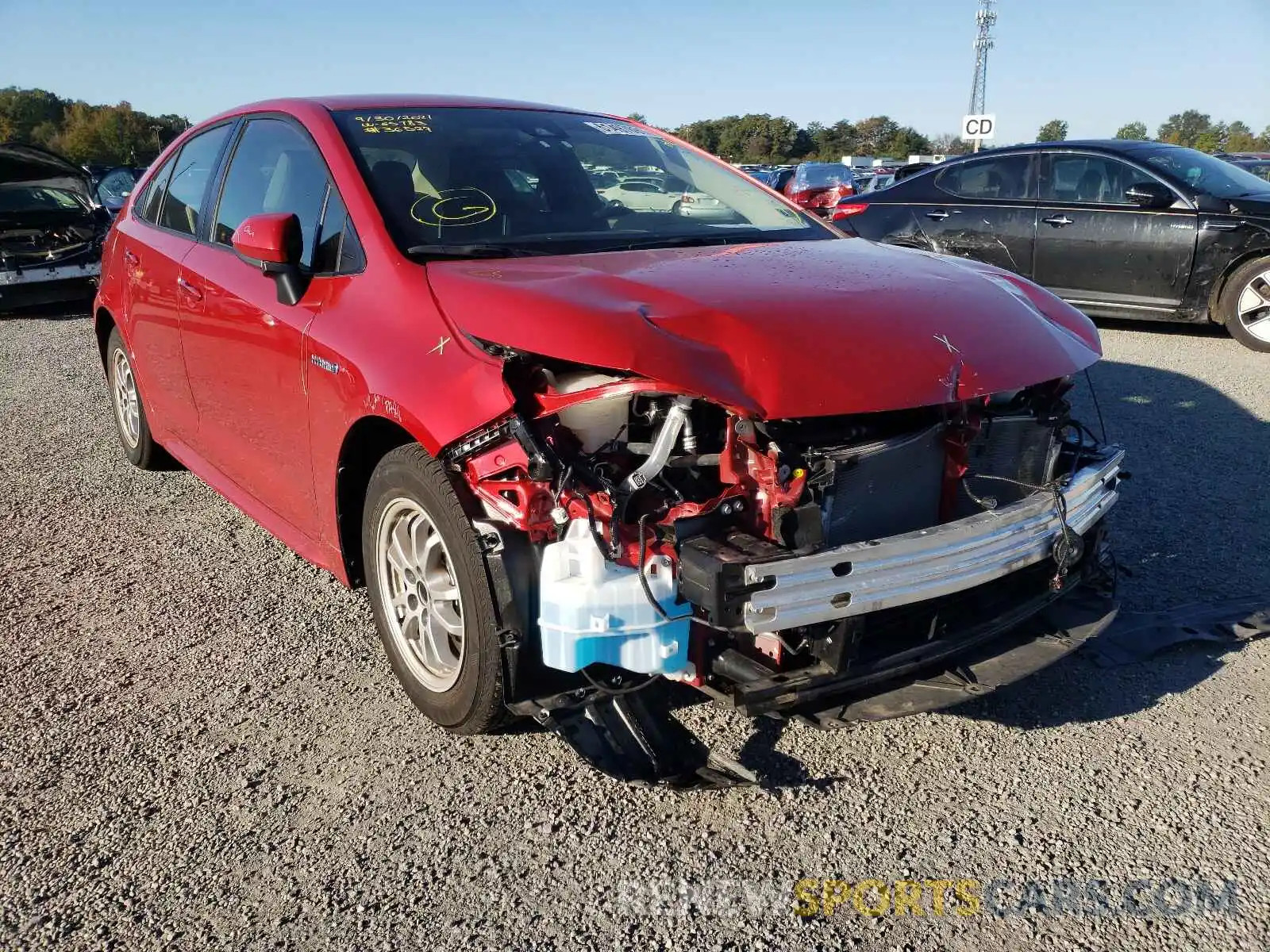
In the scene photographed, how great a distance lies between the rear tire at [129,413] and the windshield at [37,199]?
762 centimetres

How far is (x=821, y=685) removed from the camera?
2.36m

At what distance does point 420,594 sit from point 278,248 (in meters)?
1.13

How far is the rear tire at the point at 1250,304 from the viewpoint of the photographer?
7.50 metres

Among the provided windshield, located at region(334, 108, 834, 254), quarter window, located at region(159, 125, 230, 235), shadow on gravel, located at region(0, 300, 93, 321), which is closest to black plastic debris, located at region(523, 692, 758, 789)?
windshield, located at region(334, 108, 834, 254)

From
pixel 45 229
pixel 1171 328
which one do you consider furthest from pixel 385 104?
pixel 45 229

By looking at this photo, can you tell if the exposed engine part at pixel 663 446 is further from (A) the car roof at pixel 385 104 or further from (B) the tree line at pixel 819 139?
(B) the tree line at pixel 819 139

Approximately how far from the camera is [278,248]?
2.91 m

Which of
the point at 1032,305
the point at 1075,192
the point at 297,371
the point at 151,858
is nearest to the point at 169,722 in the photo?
the point at 151,858

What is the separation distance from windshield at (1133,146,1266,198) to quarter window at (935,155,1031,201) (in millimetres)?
904

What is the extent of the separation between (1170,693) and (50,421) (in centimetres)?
657

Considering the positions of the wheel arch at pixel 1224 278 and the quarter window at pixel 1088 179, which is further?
the quarter window at pixel 1088 179

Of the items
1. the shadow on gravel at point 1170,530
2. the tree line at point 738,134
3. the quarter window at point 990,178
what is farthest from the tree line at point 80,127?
the shadow on gravel at point 1170,530

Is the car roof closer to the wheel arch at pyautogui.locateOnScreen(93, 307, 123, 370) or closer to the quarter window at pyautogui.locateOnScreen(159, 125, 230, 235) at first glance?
the quarter window at pyautogui.locateOnScreen(159, 125, 230, 235)

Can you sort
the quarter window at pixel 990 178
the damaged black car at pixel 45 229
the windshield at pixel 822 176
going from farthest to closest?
the windshield at pixel 822 176 → the damaged black car at pixel 45 229 → the quarter window at pixel 990 178
